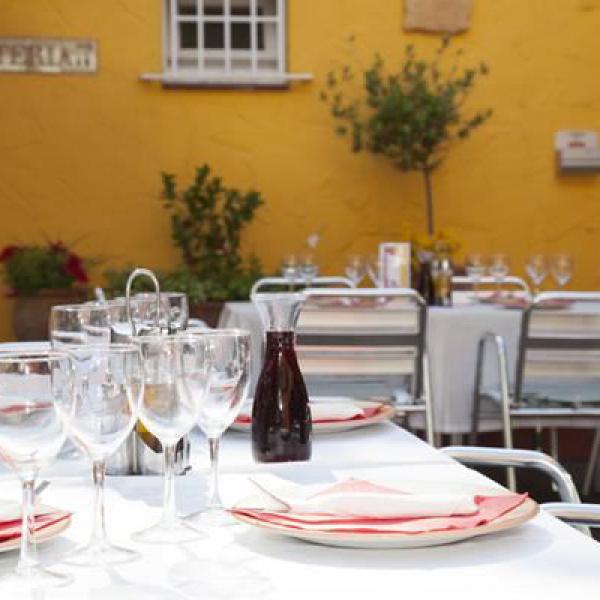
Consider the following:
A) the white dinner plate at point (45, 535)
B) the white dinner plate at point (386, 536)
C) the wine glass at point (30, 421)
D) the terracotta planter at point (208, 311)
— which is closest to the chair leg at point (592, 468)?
the terracotta planter at point (208, 311)

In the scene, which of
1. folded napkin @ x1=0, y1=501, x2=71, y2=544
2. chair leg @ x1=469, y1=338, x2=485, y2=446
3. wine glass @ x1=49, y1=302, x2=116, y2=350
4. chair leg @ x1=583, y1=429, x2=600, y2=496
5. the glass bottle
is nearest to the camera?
folded napkin @ x1=0, y1=501, x2=71, y2=544

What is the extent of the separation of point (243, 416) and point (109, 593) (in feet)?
3.13

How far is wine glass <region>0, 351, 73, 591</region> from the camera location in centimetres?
112

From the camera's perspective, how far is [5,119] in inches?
297

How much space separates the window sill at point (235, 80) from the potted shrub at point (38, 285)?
45.4 inches

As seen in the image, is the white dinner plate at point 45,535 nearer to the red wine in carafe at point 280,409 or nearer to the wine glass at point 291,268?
the red wine in carafe at point 280,409

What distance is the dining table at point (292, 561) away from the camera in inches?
43.4

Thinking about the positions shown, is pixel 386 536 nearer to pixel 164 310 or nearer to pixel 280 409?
pixel 280 409

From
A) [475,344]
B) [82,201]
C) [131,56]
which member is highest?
[131,56]

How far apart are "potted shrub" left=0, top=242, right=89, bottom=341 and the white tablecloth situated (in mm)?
2812

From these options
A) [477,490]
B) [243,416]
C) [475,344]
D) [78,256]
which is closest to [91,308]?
[243,416]

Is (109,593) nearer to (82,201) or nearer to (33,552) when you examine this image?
(33,552)

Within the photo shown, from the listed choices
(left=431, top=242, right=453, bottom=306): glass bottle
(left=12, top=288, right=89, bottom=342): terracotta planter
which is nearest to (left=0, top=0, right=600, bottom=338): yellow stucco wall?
(left=12, top=288, right=89, bottom=342): terracotta planter

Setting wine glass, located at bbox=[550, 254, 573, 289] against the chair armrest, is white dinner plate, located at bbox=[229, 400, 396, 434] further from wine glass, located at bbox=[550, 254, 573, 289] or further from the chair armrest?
wine glass, located at bbox=[550, 254, 573, 289]
